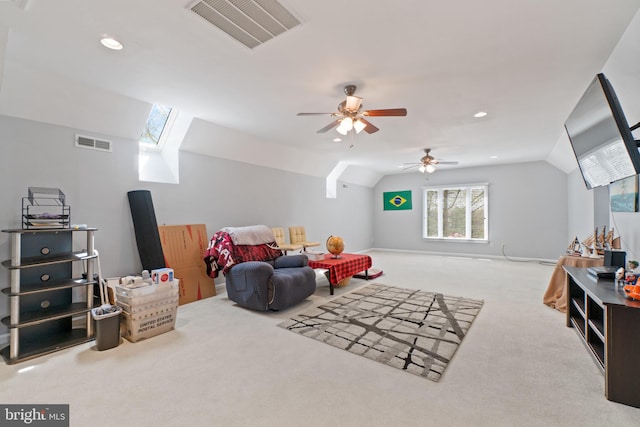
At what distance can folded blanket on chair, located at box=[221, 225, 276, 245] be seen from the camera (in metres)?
3.89

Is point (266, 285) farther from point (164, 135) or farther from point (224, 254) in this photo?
point (164, 135)

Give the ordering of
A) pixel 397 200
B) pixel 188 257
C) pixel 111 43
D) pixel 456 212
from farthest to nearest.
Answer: pixel 397 200 → pixel 456 212 → pixel 188 257 → pixel 111 43

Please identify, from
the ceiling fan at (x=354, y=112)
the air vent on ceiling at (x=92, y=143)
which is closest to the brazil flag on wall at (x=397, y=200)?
the ceiling fan at (x=354, y=112)

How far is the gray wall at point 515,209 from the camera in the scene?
665 centimetres

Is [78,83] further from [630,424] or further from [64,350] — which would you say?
[630,424]

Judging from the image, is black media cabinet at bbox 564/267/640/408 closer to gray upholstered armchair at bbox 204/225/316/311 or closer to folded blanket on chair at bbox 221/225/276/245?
gray upholstered armchair at bbox 204/225/316/311

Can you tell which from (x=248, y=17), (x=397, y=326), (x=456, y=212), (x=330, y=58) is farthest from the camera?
(x=456, y=212)

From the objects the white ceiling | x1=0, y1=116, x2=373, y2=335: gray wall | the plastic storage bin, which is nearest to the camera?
the white ceiling

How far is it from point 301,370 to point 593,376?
2131 millimetres

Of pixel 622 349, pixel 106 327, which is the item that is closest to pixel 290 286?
pixel 106 327

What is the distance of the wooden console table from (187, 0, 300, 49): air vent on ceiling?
2956 mm

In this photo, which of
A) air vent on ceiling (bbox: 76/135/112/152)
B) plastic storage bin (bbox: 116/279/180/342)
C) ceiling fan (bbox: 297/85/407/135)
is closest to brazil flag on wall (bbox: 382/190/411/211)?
ceiling fan (bbox: 297/85/407/135)

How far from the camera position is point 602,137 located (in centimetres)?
220

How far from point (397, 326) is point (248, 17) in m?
3.03
